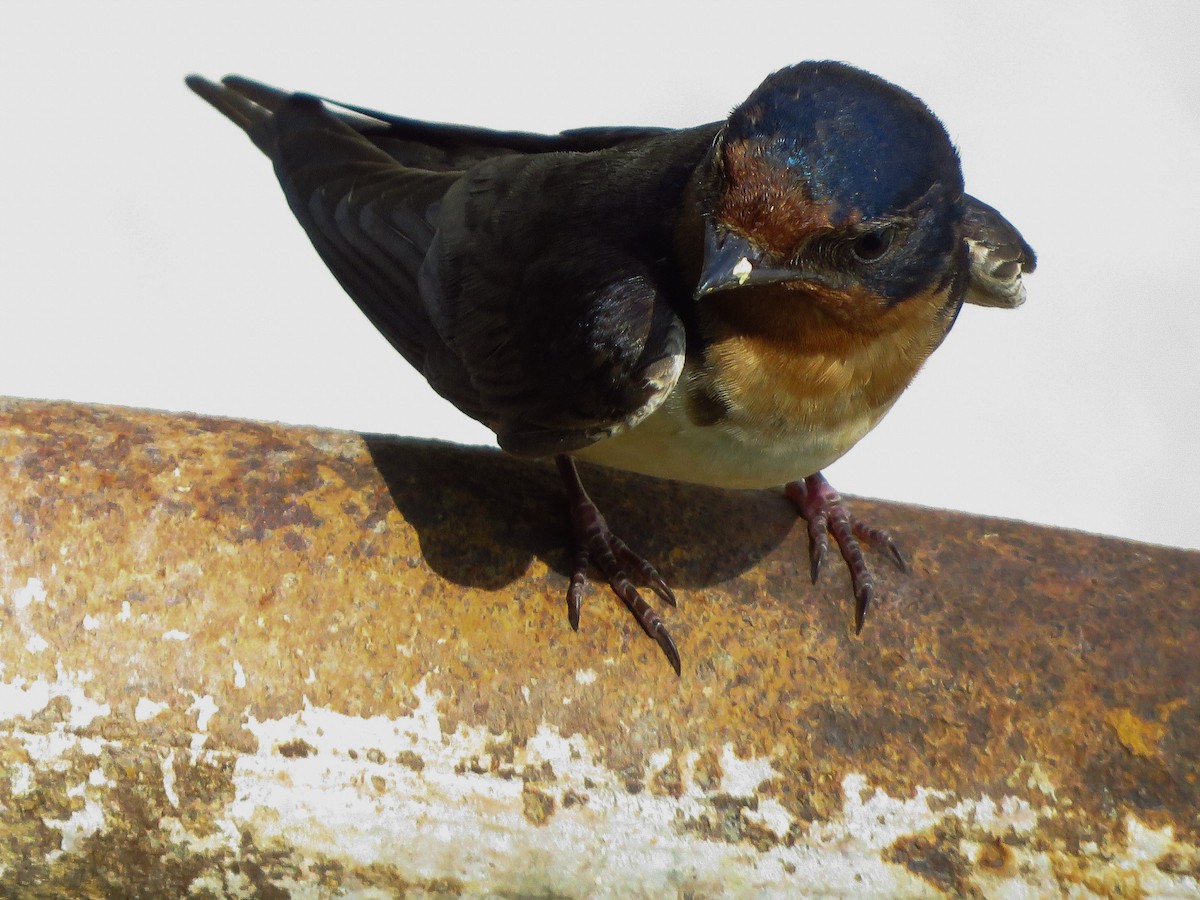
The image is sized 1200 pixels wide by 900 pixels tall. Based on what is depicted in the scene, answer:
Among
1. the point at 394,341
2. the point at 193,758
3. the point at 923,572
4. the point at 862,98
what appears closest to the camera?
the point at 193,758

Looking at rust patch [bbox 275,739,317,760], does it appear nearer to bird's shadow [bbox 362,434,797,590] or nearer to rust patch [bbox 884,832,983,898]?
bird's shadow [bbox 362,434,797,590]

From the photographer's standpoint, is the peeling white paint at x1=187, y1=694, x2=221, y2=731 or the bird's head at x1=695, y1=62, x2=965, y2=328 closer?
the peeling white paint at x1=187, y1=694, x2=221, y2=731

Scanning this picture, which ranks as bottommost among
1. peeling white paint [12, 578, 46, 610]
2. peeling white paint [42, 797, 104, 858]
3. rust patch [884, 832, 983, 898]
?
peeling white paint [42, 797, 104, 858]

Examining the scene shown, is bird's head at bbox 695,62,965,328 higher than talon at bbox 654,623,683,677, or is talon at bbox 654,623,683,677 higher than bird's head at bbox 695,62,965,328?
bird's head at bbox 695,62,965,328

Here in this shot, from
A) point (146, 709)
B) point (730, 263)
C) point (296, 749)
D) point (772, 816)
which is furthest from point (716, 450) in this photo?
point (146, 709)

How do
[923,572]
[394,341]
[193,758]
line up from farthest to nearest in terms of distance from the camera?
[394,341]
[923,572]
[193,758]

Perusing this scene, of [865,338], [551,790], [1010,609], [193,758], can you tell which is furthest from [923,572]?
[193,758]

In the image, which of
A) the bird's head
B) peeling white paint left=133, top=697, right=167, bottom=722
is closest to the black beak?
the bird's head

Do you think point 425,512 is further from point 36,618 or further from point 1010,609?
point 1010,609

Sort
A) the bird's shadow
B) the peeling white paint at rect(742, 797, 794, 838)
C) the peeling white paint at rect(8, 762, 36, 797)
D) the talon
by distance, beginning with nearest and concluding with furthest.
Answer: the peeling white paint at rect(8, 762, 36, 797) < the peeling white paint at rect(742, 797, 794, 838) < the talon < the bird's shadow
